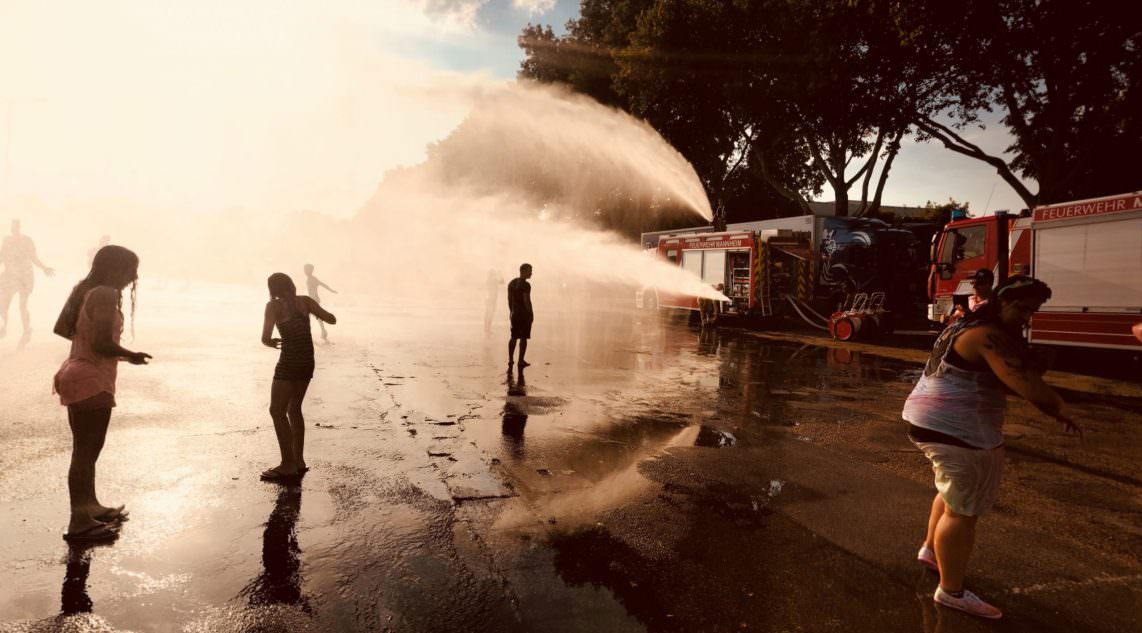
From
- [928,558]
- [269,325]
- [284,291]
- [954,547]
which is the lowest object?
[928,558]

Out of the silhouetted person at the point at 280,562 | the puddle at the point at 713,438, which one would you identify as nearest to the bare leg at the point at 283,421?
the silhouetted person at the point at 280,562

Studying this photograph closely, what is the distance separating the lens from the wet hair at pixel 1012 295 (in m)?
3.27

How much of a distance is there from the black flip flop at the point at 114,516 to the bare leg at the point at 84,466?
3 cm

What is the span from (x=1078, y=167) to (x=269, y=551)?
20.9m

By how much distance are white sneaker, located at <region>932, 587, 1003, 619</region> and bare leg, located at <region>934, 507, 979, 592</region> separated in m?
0.04

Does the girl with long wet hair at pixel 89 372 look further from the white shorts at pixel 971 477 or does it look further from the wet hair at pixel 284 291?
the white shorts at pixel 971 477

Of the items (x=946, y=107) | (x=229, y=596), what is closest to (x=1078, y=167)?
(x=946, y=107)

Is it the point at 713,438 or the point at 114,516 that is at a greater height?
the point at 713,438

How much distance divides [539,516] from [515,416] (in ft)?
10.2

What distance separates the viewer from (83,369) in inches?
156

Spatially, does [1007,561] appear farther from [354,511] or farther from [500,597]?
[354,511]

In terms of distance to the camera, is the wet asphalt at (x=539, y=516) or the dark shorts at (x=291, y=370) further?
the dark shorts at (x=291, y=370)

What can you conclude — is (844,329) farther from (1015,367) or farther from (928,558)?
(1015,367)

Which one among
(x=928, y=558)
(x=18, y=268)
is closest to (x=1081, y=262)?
(x=928, y=558)
